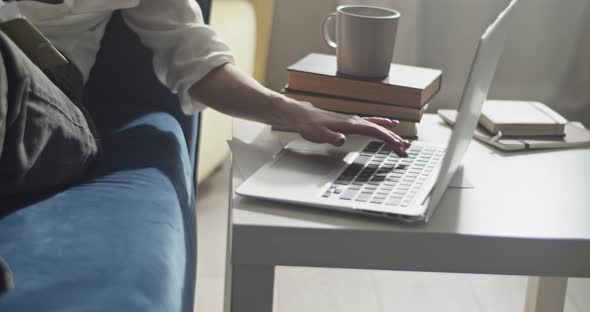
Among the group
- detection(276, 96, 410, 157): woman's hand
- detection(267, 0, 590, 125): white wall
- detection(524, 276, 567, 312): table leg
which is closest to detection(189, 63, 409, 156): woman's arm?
detection(276, 96, 410, 157): woman's hand

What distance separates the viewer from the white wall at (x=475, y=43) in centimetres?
231

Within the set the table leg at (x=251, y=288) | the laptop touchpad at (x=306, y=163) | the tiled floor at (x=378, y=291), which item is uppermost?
the laptop touchpad at (x=306, y=163)

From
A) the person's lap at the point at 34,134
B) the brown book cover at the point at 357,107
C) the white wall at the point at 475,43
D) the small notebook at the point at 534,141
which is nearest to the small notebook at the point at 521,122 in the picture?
→ the small notebook at the point at 534,141

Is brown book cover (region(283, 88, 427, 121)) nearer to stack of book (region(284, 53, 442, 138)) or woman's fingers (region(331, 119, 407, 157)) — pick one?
stack of book (region(284, 53, 442, 138))

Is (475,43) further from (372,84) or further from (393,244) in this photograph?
(393,244)

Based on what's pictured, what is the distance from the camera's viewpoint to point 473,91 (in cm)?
80

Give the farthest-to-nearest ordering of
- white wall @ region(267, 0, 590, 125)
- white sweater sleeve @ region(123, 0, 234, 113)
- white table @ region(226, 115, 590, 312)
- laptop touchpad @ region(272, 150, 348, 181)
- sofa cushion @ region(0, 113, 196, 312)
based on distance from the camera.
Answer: white wall @ region(267, 0, 590, 125)
white sweater sleeve @ region(123, 0, 234, 113)
laptop touchpad @ region(272, 150, 348, 181)
white table @ region(226, 115, 590, 312)
sofa cushion @ region(0, 113, 196, 312)

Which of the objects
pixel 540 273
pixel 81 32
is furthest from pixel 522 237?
pixel 81 32

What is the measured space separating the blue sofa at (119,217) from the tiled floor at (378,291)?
0.48 m

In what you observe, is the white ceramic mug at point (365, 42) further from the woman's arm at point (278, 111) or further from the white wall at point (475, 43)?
the white wall at point (475, 43)

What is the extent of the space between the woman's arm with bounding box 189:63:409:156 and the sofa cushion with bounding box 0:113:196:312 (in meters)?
0.11

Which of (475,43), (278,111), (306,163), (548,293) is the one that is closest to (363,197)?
(306,163)

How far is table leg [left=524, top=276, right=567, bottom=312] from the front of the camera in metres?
1.19

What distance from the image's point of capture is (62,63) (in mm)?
917
